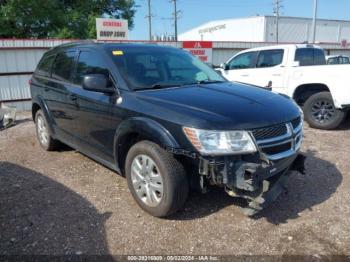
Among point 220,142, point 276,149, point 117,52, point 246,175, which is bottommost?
point 246,175

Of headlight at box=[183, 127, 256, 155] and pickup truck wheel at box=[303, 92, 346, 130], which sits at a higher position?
headlight at box=[183, 127, 256, 155]

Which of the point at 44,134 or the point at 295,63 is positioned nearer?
the point at 44,134

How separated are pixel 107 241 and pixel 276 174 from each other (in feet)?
5.85

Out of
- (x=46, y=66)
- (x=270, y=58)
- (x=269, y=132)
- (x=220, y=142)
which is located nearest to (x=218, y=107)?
(x=220, y=142)

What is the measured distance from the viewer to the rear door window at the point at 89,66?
4131 mm

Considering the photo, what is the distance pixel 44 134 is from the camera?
6.01m

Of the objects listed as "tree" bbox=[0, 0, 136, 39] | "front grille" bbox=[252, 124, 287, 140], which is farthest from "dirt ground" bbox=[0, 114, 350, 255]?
"tree" bbox=[0, 0, 136, 39]

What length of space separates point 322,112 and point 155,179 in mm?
5310

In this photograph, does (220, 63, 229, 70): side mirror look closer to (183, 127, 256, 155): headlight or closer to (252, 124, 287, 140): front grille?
(252, 124, 287, 140): front grille

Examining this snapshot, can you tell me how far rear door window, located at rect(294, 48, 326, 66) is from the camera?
8281mm

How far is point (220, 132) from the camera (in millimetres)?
3018

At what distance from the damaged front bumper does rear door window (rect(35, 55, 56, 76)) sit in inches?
142

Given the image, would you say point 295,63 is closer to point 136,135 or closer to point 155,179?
point 136,135

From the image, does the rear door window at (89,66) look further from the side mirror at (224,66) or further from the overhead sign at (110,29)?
the overhead sign at (110,29)
